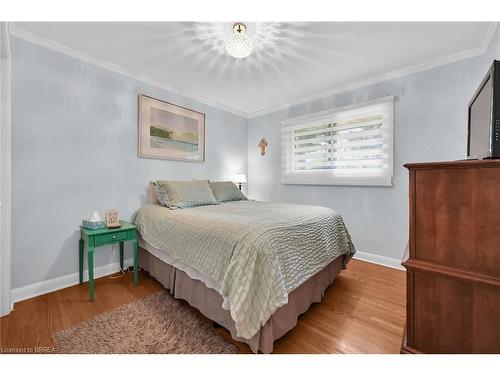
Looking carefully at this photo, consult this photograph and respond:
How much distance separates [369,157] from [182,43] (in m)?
2.51

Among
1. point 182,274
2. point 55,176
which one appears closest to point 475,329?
point 182,274

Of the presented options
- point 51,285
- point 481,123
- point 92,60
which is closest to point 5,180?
point 51,285

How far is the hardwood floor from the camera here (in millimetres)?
1400

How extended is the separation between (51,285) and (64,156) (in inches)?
48.2

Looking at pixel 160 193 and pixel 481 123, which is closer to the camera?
pixel 481 123

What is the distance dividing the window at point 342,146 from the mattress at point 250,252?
1.09 meters

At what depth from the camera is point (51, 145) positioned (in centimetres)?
204

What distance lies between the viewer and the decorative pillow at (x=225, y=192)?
3014mm

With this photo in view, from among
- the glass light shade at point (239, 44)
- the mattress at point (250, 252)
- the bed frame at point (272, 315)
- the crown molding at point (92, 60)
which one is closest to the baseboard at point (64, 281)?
the bed frame at point (272, 315)

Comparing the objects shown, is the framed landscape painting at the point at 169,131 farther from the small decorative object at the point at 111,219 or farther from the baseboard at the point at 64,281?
the baseboard at the point at 64,281

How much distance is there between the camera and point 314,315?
1.72m

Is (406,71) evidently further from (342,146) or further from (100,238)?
(100,238)

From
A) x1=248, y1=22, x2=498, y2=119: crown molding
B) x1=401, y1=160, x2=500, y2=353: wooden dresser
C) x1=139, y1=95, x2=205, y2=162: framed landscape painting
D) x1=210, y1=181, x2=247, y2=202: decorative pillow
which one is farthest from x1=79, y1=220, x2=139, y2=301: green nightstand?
x1=248, y1=22, x2=498, y2=119: crown molding

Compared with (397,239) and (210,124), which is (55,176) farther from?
(397,239)
